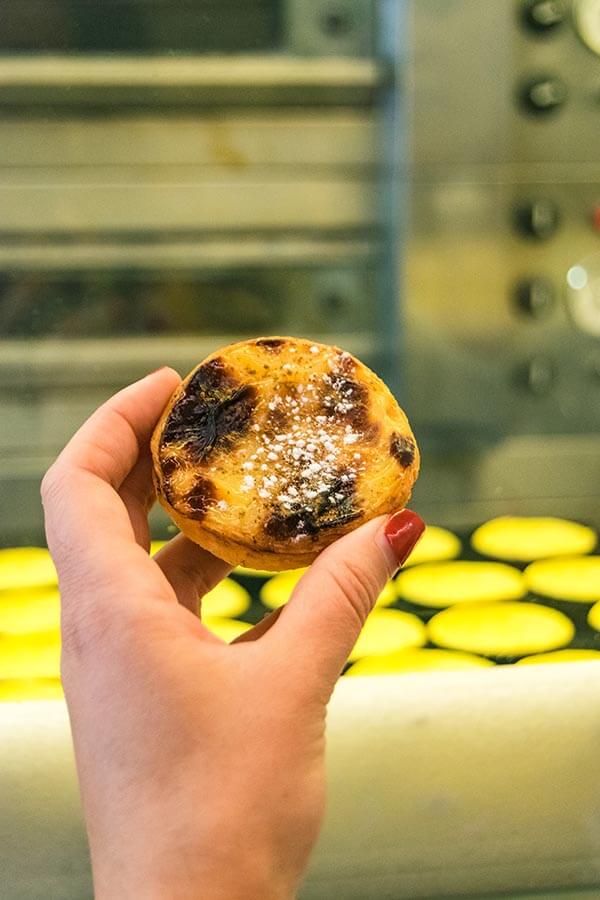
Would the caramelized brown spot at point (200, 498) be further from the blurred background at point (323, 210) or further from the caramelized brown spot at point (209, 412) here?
the blurred background at point (323, 210)

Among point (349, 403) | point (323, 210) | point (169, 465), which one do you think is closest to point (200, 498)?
point (169, 465)

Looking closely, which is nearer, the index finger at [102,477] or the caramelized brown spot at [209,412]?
the index finger at [102,477]

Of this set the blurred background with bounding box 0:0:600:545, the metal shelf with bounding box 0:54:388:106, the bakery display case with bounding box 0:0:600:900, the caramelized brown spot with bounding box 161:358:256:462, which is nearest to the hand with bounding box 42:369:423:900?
the caramelized brown spot with bounding box 161:358:256:462

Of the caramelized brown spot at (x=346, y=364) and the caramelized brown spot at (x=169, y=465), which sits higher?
the caramelized brown spot at (x=346, y=364)

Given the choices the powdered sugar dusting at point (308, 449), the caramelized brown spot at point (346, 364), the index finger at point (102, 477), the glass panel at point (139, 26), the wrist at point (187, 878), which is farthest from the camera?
the glass panel at point (139, 26)

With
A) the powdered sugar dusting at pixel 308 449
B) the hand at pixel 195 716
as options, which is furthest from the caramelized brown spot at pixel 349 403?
the hand at pixel 195 716

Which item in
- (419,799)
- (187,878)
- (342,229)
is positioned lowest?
(419,799)

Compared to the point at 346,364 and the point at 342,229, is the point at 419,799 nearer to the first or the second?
the point at 346,364
